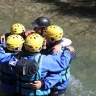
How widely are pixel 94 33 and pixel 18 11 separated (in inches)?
97.1

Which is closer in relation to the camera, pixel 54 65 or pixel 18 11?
pixel 54 65

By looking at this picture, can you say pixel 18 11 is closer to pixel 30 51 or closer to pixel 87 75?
pixel 87 75

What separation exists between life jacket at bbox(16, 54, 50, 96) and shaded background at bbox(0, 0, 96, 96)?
3.83 ft

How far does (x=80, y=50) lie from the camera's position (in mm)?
7141

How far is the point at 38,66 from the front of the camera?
4.47 m

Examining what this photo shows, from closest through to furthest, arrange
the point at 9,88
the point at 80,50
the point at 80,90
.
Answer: the point at 9,88 < the point at 80,90 < the point at 80,50

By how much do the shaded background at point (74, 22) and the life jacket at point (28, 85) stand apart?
3.83 feet

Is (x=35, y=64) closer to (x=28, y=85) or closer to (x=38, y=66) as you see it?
(x=38, y=66)

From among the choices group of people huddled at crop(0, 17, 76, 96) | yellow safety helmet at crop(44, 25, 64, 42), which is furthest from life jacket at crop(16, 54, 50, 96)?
yellow safety helmet at crop(44, 25, 64, 42)

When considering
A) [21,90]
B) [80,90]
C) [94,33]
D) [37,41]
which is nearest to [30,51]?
[37,41]

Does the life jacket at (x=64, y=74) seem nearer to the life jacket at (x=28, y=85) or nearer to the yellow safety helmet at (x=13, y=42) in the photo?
the life jacket at (x=28, y=85)

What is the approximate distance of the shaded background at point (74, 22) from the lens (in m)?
6.19

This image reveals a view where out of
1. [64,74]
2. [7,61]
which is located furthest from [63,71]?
[7,61]

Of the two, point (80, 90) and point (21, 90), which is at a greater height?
point (21, 90)
